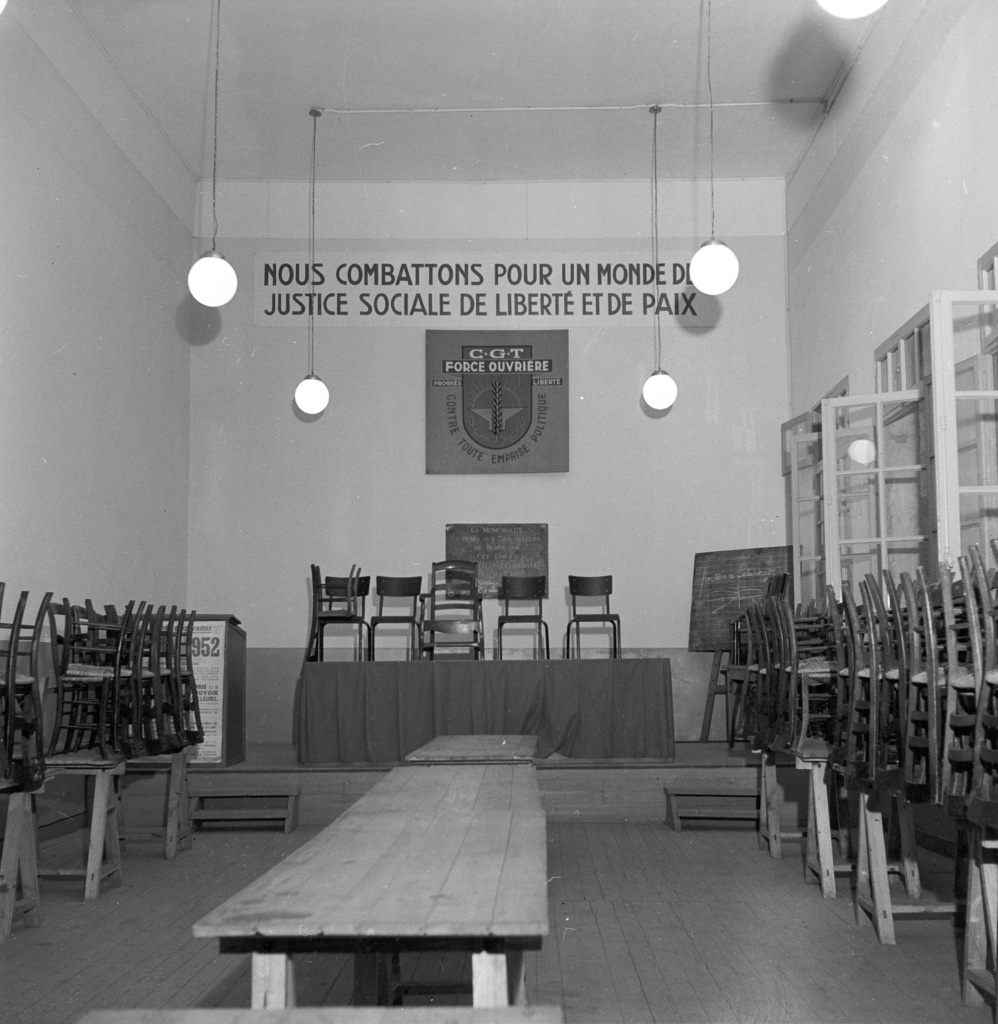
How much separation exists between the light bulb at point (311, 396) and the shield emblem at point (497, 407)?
141 cm

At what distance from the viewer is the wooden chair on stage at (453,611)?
27.5 ft

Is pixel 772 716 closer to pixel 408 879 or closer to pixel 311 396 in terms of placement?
pixel 408 879

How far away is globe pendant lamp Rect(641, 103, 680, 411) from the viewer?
9.07 metres

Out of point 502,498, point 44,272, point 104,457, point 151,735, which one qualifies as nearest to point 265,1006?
point 151,735

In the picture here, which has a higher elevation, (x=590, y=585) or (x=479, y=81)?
(x=479, y=81)

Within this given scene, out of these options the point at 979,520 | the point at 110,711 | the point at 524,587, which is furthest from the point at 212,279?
the point at 979,520

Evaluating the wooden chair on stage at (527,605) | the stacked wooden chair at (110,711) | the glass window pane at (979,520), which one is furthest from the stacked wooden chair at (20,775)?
the wooden chair on stage at (527,605)

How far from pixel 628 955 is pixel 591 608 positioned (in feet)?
19.6

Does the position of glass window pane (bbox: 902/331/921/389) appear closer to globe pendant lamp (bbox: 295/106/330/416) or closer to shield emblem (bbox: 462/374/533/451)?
shield emblem (bbox: 462/374/533/451)

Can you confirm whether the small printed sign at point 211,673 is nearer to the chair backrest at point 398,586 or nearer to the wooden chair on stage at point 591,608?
the chair backrest at point 398,586

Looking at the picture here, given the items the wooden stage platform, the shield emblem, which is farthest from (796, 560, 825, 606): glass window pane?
the shield emblem

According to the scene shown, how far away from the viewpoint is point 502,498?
32.1 ft

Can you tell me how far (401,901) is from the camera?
1.80m

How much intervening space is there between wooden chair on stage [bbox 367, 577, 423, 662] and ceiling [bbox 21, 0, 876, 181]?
3604 millimetres
